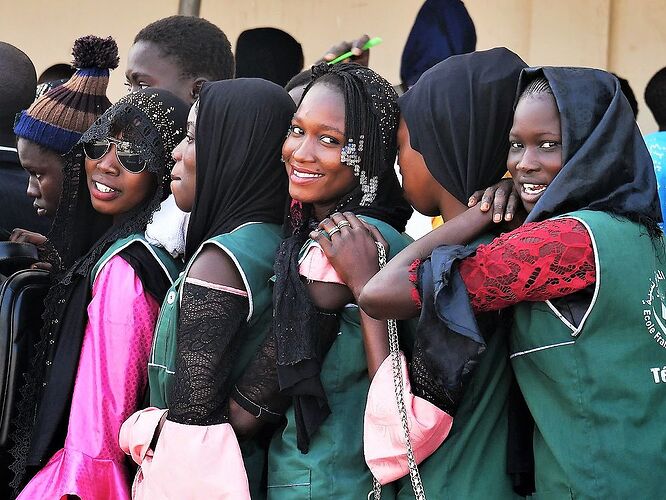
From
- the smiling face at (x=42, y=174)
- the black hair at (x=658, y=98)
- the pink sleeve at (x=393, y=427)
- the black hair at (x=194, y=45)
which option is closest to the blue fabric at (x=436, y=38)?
the black hair at (x=658, y=98)

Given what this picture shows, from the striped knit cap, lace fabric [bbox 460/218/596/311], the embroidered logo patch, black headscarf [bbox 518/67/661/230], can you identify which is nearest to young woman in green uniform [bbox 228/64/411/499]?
lace fabric [bbox 460/218/596/311]

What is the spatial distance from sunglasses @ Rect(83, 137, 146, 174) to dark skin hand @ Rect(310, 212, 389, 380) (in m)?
0.86

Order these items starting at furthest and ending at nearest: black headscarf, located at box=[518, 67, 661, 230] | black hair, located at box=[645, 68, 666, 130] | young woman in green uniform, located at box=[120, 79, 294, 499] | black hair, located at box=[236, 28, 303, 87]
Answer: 1. black hair, located at box=[236, 28, 303, 87]
2. black hair, located at box=[645, 68, 666, 130]
3. young woman in green uniform, located at box=[120, 79, 294, 499]
4. black headscarf, located at box=[518, 67, 661, 230]

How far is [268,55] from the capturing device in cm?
629

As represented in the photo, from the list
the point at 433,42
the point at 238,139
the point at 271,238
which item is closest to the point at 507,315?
the point at 271,238

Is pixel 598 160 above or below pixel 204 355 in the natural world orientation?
above

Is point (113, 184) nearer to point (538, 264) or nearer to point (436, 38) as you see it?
point (538, 264)

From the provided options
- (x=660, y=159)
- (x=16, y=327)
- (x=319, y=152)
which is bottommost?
(x=16, y=327)

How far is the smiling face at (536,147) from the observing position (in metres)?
2.70

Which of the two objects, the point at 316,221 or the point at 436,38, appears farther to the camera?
the point at 436,38

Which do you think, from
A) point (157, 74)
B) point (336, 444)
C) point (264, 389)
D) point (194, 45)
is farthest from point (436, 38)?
point (336, 444)

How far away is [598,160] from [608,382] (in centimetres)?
50

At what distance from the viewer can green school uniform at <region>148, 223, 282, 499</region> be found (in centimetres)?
296

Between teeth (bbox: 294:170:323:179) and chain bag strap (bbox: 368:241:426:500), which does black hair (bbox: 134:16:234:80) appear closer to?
teeth (bbox: 294:170:323:179)
